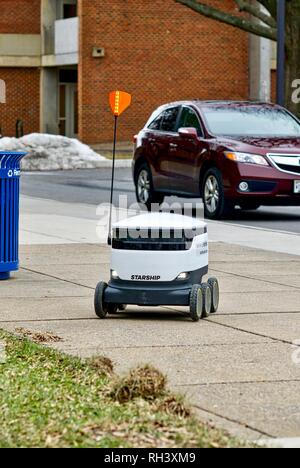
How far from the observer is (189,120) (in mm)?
20250

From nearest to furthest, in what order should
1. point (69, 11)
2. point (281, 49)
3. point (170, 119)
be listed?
point (170, 119), point (281, 49), point (69, 11)

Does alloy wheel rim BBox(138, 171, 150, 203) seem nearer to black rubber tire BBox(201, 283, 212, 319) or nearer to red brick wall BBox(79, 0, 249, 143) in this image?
black rubber tire BBox(201, 283, 212, 319)

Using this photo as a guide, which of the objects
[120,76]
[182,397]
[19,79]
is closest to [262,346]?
[182,397]

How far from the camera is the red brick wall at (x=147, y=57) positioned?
46781 mm

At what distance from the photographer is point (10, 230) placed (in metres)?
11.4

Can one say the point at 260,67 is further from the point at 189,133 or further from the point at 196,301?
the point at 196,301

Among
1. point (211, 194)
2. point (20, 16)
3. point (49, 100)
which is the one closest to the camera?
point (211, 194)

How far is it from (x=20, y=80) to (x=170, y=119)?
32077 millimetres

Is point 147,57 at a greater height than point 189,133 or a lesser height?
greater

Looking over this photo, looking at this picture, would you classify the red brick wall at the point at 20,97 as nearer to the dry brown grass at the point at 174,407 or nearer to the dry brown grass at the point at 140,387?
the dry brown grass at the point at 140,387

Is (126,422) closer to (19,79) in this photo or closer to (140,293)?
(140,293)

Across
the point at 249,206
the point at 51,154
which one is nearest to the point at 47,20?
→ the point at 51,154

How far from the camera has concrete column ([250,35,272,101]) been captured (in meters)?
47.9

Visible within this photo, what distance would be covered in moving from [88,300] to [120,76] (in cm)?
3758
